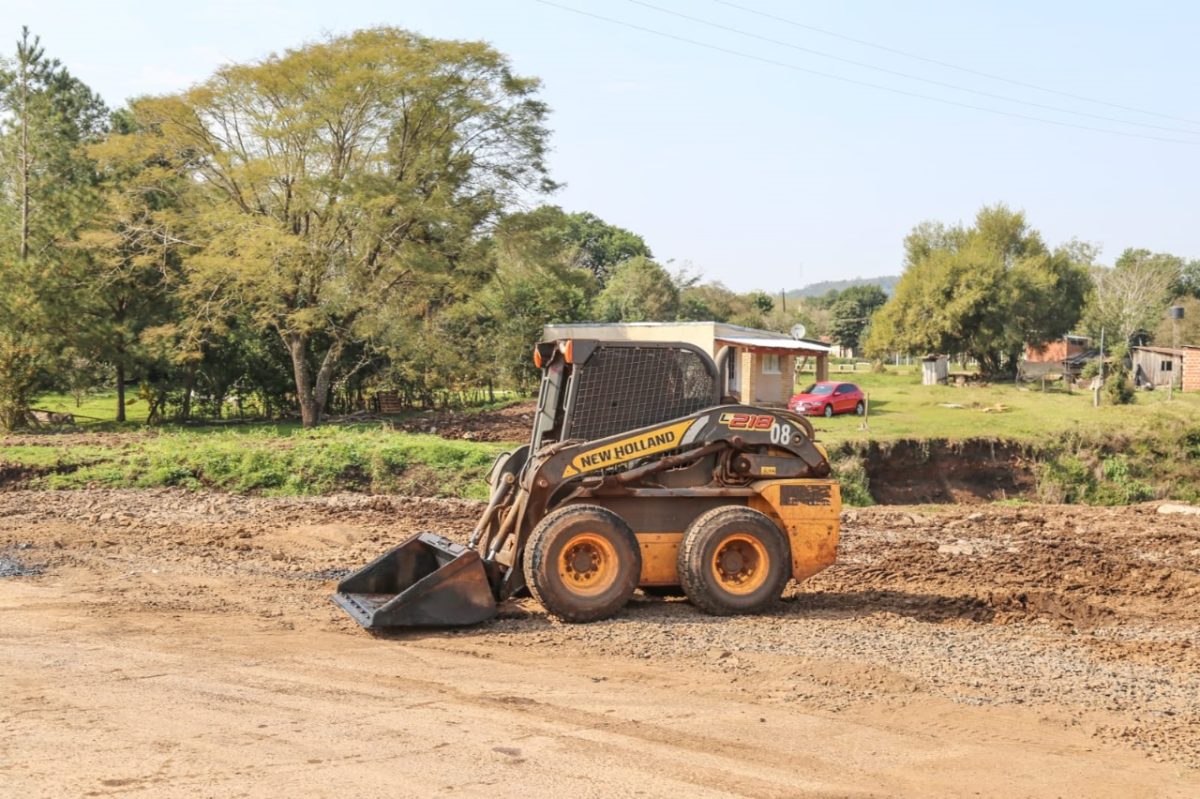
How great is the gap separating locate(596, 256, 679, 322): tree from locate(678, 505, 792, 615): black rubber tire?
172ft

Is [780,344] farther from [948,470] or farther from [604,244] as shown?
[604,244]

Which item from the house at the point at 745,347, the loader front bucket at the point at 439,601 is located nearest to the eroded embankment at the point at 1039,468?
the house at the point at 745,347

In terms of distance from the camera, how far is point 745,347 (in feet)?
117

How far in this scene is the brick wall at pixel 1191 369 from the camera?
5584cm

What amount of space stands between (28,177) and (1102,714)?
96.1 feet

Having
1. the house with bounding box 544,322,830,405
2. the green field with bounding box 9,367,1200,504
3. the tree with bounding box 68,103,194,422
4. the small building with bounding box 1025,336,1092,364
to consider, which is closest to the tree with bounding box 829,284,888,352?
the small building with bounding box 1025,336,1092,364

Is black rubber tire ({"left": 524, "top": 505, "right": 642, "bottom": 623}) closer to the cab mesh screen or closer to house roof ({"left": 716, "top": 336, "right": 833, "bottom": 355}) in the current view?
the cab mesh screen

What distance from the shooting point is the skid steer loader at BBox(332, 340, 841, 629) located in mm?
9633

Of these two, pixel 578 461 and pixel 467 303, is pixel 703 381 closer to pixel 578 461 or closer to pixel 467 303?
pixel 578 461

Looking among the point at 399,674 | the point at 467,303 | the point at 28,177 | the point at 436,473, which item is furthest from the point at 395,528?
the point at 28,177

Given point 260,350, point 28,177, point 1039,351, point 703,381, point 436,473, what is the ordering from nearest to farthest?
1. point 703,381
2. point 436,473
3. point 28,177
4. point 260,350
5. point 1039,351

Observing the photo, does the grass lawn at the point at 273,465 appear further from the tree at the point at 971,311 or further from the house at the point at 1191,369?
the house at the point at 1191,369

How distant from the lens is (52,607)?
10109 mm

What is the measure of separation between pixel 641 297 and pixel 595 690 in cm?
5714
